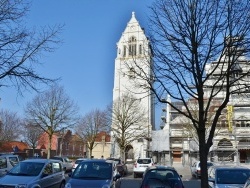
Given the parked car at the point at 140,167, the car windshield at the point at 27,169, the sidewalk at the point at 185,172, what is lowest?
the sidewalk at the point at 185,172

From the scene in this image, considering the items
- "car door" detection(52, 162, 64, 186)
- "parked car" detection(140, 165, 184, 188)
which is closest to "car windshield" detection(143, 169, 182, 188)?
"parked car" detection(140, 165, 184, 188)

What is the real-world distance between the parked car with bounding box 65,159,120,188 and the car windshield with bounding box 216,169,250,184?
403 cm

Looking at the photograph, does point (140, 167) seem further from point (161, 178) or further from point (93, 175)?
point (161, 178)

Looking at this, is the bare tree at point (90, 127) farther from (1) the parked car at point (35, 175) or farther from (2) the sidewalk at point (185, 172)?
(1) the parked car at point (35, 175)

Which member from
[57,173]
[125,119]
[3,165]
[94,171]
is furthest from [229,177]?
[125,119]

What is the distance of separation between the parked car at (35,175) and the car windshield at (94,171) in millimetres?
1835

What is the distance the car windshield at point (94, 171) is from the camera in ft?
43.9

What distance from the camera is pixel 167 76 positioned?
499 inches

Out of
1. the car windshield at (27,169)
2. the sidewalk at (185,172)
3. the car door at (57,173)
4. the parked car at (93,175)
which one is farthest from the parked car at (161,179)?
the sidewalk at (185,172)

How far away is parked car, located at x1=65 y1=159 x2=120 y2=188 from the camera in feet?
40.9

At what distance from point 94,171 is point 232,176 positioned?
5.33 metres

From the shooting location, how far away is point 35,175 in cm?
1473

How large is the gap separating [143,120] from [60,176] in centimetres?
5340

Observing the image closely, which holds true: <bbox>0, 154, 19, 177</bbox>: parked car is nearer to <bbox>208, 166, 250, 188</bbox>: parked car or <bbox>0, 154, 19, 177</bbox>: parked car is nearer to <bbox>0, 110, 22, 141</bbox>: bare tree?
<bbox>208, 166, 250, 188</bbox>: parked car
